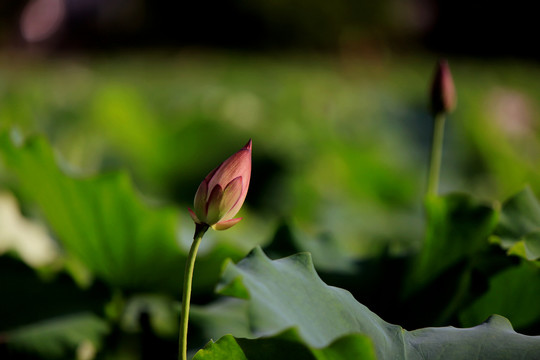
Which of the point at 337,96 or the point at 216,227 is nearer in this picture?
the point at 216,227

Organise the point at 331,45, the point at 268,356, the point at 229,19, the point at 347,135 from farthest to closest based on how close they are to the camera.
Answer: the point at 229,19, the point at 331,45, the point at 347,135, the point at 268,356

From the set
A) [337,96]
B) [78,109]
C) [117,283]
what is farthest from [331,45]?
[117,283]

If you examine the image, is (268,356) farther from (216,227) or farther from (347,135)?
(347,135)

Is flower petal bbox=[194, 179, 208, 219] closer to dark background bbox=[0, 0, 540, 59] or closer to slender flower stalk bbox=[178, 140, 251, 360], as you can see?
slender flower stalk bbox=[178, 140, 251, 360]

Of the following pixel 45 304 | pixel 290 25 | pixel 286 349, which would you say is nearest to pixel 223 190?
pixel 286 349

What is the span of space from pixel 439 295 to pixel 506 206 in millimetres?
110

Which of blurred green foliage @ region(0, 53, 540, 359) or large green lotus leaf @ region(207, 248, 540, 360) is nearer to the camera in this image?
large green lotus leaf @ region(207, 248, 540, 360)

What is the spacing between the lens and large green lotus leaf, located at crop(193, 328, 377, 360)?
0.43m

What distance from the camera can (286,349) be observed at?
475 millimetres

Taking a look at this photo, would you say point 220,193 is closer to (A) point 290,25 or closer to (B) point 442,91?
(B) point 442,91

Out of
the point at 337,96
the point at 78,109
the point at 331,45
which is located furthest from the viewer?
the point at 331,45

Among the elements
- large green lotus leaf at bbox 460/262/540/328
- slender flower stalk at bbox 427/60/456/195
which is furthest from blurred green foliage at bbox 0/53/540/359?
slender flower stalk at bbox 427/60/456/195

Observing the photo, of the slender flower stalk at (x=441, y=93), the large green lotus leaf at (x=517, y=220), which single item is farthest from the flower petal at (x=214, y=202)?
the slender flower stalk at (x=441, y=93)

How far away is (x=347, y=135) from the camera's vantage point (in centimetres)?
243
